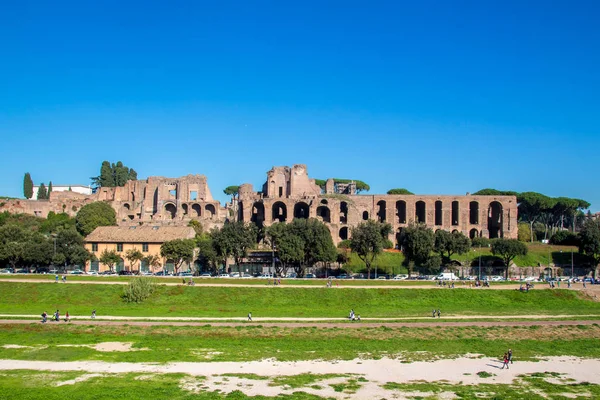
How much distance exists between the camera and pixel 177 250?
54938 millimetres

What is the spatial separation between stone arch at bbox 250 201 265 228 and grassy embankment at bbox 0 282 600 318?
32.0 metres

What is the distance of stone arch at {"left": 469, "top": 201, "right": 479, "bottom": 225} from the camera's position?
259 ft

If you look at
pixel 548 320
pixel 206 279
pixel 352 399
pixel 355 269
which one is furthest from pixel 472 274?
pixel 352 399

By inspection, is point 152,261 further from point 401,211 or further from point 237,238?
point 401,211

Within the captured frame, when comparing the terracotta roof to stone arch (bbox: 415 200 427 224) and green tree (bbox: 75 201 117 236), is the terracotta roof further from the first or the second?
stone arch (bbox: 415 200 427 224)

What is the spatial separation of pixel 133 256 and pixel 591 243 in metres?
48.6

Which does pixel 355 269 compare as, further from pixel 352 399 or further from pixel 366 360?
pixel 352 399

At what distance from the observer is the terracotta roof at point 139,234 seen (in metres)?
60.3

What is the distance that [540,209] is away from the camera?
91.0m

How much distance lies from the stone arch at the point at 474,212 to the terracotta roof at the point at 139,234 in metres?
40.3

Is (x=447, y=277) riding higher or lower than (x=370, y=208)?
lower

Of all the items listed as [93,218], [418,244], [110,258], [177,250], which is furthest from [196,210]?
[418,244]

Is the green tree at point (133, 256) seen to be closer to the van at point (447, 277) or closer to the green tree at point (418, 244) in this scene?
the green tree at point (418, 244)

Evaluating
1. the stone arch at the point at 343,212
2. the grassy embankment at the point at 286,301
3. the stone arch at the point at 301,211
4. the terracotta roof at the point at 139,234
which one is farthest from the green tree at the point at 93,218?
the stone arch at the point at 343,212
